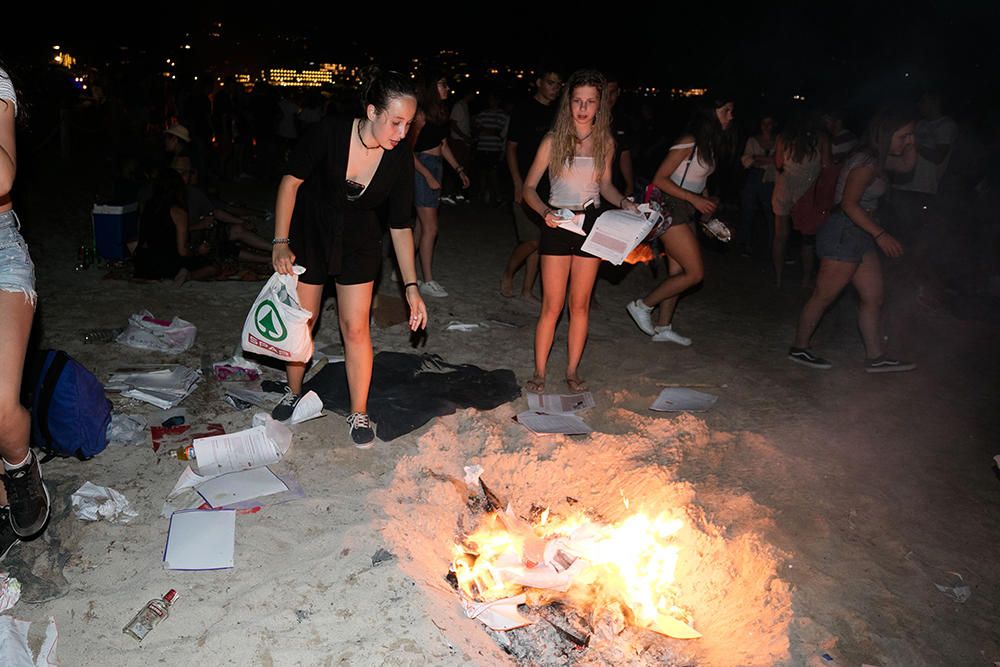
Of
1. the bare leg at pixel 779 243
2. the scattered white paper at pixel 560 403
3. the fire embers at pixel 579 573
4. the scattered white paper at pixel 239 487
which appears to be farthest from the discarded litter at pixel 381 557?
the bare leg at pixel 779 243

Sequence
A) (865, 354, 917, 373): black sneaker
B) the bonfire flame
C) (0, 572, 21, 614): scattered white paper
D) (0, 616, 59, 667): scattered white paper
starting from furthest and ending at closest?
(865, 354, 917, 373): black sneaker < the bonfire flame < (0, 572, 21, 614): scattered white paper < (0, 616, 59, 667): scattered white paper

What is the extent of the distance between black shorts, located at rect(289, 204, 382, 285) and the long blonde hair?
54.8 inches

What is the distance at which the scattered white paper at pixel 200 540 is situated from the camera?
299 centimetres

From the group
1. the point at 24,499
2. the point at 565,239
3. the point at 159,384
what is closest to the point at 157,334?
the point at 159,384

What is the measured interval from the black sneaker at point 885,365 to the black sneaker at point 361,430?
4.38 m

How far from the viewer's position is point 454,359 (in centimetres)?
559

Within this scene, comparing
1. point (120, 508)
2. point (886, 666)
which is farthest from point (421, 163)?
point (886, 666)

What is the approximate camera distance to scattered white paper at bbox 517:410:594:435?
4.47m

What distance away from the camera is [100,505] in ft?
10.9

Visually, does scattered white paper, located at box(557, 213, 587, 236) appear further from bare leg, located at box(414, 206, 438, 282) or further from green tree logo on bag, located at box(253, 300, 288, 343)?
bare leg, located at box(414, 206, 438, 282)

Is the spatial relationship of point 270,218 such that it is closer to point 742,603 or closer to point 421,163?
point 421,163

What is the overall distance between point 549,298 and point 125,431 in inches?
110

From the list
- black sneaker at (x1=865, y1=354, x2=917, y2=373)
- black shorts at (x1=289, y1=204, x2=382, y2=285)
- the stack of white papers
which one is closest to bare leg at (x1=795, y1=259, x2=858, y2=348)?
black sneaker at (x1=865, y1=354, x2=917, y2=373)

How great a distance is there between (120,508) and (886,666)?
11.6 feet
